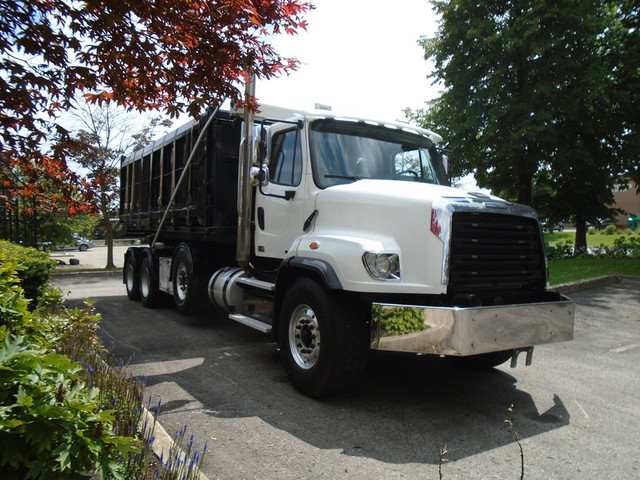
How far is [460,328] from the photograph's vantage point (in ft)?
12.1

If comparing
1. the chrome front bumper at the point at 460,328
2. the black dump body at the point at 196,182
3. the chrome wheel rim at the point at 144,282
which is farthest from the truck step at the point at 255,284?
the chrome wheel rim at the point at 144,282

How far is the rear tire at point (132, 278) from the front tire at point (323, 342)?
6.57m

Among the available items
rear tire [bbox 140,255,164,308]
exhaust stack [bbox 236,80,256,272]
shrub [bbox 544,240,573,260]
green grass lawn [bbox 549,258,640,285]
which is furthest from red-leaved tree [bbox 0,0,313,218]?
shrub [bbox 544,240,573,260]

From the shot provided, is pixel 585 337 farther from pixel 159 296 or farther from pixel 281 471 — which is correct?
pixel 159 296

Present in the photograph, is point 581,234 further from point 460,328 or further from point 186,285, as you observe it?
point 460,328

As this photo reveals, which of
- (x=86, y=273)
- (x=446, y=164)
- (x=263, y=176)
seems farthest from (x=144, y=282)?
(x=86, y=273)

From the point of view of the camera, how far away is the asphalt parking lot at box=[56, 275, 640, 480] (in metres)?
3.29

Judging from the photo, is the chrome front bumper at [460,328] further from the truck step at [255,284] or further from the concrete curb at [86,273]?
the concrete curb at [86,273]

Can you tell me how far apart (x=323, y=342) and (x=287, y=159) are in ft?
7.57

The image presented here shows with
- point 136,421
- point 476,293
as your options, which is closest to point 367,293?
point 476,293

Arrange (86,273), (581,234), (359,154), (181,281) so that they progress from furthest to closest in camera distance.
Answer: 1. (581,234)
2. (86,273)
3. (181,281)
4. (359,154)

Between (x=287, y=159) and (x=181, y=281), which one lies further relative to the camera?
(x=181, y=281)

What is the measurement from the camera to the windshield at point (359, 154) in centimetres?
516

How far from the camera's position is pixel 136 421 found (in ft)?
Result: 10.2
